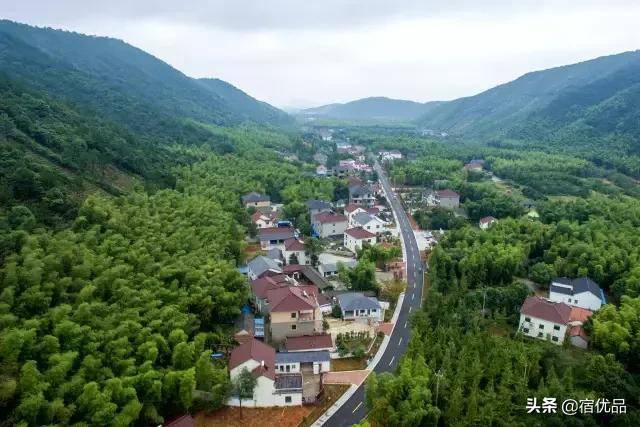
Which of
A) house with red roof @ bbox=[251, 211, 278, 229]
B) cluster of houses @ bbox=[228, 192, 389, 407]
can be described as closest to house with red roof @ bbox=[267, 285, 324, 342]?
cluster of houses @ bbox=[228, 192, 389, 407]

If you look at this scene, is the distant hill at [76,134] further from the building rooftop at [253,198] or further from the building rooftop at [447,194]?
the building rooftop at [447,194]

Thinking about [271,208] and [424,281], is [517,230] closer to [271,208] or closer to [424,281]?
[424,281]

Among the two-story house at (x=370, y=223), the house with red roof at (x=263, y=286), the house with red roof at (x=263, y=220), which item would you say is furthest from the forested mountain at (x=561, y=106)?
the house with red roof at (x=263, y=286)

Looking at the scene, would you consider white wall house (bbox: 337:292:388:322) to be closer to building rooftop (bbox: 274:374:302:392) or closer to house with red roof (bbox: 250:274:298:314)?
house with red roof (bbox: 250:274:298:314)

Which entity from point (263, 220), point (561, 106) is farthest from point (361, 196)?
point (561, 106)

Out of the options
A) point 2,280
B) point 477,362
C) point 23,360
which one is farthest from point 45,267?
point 477,362

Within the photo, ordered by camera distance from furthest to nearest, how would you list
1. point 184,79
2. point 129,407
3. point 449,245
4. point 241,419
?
point 184,79, point 449,245, point 241,419, point 129,407
